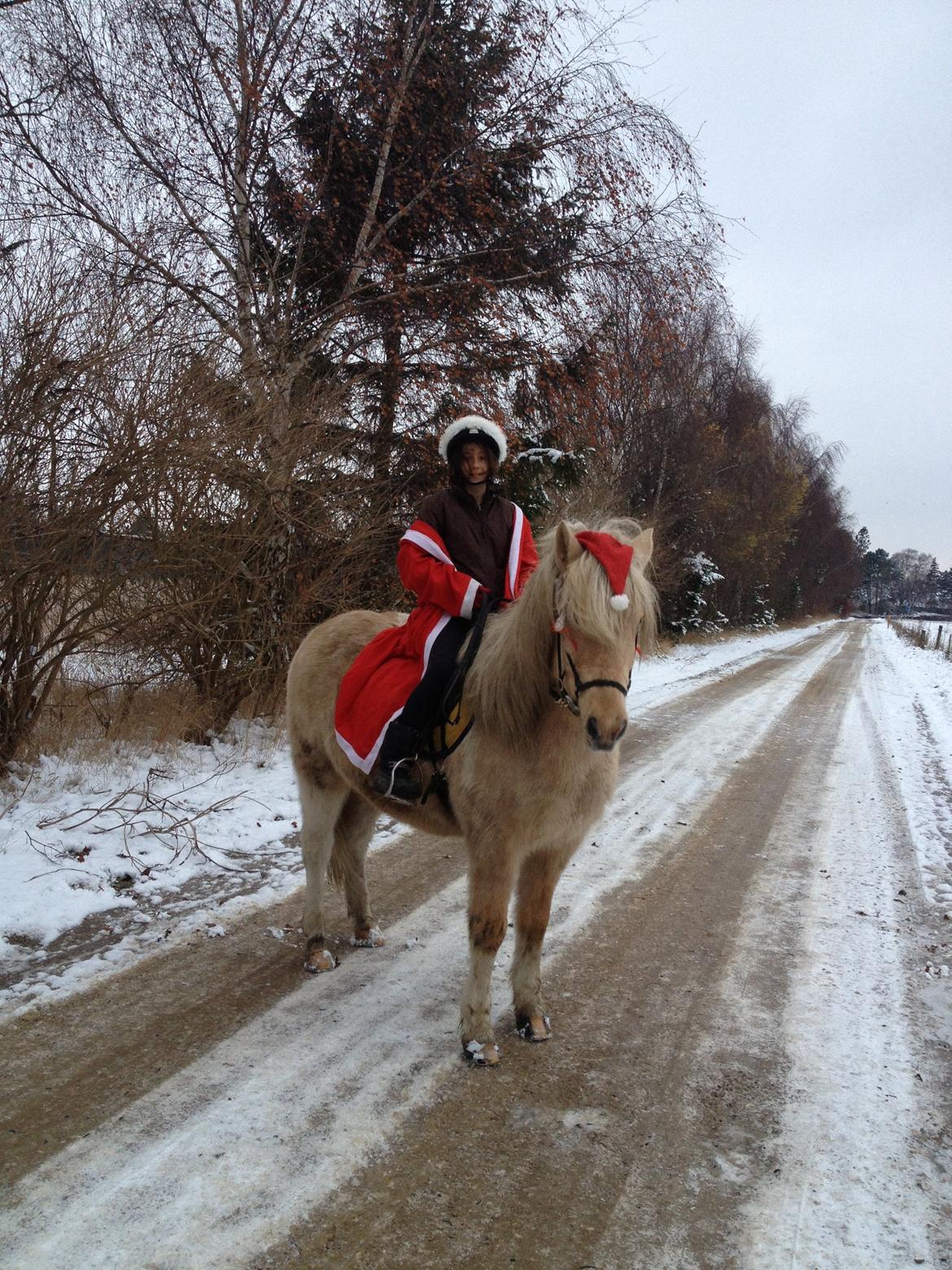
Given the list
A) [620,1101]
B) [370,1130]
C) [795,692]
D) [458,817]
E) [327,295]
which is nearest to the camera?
[370,1130]

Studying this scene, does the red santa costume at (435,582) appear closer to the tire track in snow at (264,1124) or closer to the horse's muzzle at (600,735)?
the horse's muzzle at (600,735)

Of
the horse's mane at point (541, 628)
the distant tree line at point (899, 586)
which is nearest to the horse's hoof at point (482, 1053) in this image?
the horse's mane at point (541, 628)

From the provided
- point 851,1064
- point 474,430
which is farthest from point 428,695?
point 851,1064

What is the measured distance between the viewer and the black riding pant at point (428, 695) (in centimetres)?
330

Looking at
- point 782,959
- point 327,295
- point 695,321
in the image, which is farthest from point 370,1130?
point 695,321

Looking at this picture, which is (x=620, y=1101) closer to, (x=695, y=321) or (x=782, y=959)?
(x=782, y=959)

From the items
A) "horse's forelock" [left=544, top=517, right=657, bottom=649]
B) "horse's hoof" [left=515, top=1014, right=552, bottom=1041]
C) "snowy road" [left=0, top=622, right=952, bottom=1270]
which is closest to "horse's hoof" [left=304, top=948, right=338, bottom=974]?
"snowy road" [left=0, top=622, right=952, bottom=1270]

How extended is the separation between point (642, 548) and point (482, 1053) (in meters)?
2.11

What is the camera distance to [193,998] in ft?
11.1

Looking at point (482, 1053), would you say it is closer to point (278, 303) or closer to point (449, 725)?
point (449, 725)

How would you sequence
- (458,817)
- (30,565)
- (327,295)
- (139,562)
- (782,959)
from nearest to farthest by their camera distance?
(458,817) < (782,959) < (30,565) < (139,562) < (327,295)

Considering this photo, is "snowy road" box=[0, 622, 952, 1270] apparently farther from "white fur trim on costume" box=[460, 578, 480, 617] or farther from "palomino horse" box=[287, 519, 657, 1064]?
"white fur trim on costume" box=[460, 578, 480, 617]

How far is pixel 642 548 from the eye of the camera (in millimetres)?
2973

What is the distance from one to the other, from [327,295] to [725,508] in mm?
20646
